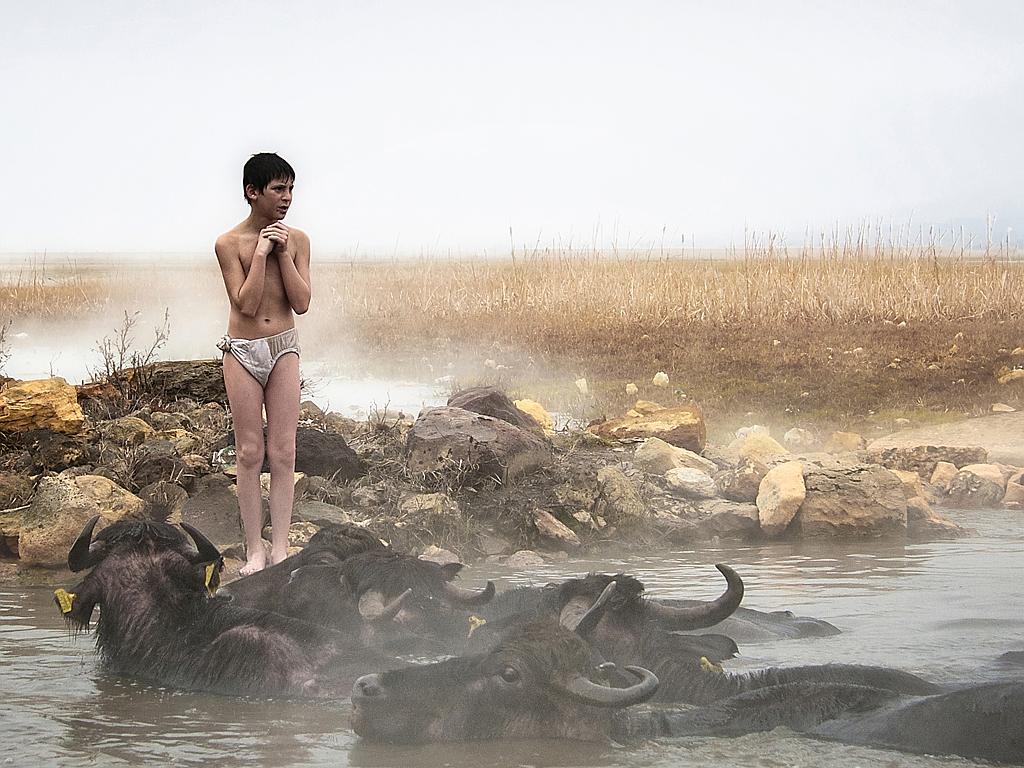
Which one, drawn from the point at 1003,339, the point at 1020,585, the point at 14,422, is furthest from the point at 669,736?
the point at 1003,339

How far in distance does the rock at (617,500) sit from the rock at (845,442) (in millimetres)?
5303

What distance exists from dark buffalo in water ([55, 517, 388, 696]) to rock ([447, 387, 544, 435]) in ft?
16.9

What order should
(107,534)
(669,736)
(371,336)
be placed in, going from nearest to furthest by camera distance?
(669,736) → (107,534) → (371,336)

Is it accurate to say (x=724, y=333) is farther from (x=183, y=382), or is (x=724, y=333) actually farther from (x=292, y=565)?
(x=292, y=565)

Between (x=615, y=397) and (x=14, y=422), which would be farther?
(x=615, y=397)

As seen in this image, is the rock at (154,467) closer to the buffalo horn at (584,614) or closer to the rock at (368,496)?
the rock at (368,496)

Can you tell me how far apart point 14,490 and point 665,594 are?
4.98m

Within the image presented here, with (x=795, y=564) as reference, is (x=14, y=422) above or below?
above

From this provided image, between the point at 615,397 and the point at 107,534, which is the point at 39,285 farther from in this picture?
the point at 107,534

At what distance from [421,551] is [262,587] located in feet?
8.83

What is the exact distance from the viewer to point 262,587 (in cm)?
621

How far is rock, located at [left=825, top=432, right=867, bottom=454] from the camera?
46.6 feet

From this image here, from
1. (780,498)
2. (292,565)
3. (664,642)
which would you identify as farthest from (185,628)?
(780,498)

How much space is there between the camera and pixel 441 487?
9555 mm
